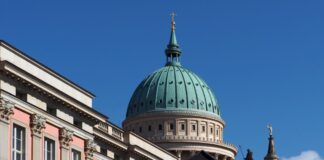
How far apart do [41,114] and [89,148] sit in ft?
26.3

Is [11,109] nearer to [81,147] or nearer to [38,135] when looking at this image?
[38,135]

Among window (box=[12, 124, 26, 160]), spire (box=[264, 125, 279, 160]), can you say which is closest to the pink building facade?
window (box=[12, 124, 26, 160])

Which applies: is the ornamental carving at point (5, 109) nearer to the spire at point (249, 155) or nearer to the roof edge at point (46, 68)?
the roof edge at point (46, 68)

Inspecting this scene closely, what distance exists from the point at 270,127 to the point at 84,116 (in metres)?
103

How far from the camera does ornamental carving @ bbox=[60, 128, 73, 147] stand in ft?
238

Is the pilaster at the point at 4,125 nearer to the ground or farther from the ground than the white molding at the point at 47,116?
nearer to the ground

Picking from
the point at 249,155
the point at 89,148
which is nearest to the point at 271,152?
the point at 249,155

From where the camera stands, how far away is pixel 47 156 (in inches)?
2815

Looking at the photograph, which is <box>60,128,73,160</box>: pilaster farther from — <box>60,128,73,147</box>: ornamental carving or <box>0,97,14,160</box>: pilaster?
<box>0,97,14,160</box>: pilaster

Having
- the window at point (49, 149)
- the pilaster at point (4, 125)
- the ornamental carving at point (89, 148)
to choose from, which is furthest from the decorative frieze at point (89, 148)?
the pilaster at point (4, 125)

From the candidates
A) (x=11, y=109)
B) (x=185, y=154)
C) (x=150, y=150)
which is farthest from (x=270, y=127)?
(x=11, y=109)

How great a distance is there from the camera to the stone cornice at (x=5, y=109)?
65.4 meters

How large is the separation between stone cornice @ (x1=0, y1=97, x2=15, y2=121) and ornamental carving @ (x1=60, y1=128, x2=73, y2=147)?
22.6 ft

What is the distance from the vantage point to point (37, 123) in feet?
227
